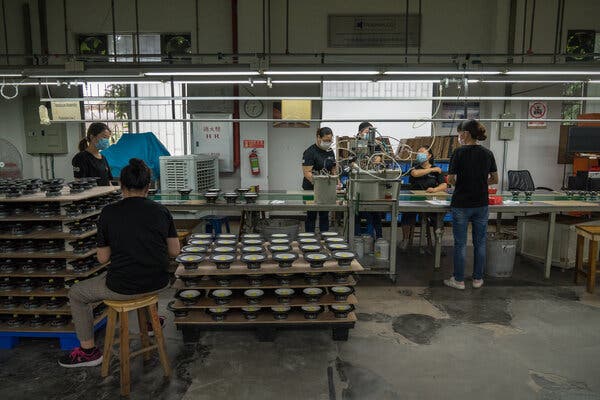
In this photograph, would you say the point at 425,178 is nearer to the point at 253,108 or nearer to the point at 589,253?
the point at 589,253

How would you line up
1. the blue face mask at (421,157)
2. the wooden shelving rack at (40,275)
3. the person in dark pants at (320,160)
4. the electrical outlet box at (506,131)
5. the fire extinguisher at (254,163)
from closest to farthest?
the wooden shelving rack at (40,275), the person in dark pants at (320,160), the blue face mask at (421,157), the electrical outlet box at (506,131), the fire extinguisher at (254,163)

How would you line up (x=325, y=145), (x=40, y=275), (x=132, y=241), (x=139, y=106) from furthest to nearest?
(x=139, y=106) → (x=325, y=145) → (x=40, y=275) → (x=132, y=241)

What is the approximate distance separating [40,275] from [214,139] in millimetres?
4570

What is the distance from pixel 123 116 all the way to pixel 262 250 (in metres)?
5.20

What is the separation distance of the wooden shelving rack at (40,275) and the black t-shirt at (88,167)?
973mm

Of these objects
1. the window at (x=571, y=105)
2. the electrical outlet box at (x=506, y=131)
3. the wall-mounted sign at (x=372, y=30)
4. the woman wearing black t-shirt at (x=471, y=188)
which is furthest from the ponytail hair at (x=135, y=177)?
the window at (x=571, y=105)

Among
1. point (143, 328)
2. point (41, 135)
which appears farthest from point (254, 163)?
point (143, 328)

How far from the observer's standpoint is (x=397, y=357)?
292 cm

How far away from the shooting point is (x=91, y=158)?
4070 mm

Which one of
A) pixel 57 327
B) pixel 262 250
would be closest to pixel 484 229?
pixel 262 250

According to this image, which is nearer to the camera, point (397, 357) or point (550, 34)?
point (397, 357)

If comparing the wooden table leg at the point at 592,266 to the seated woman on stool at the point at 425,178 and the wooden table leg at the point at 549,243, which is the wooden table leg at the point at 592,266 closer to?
the wooden table leg at the point at 549,243

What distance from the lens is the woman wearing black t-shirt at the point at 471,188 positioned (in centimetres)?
403

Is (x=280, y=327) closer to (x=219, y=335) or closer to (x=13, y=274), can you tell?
(x=219, y=335)
